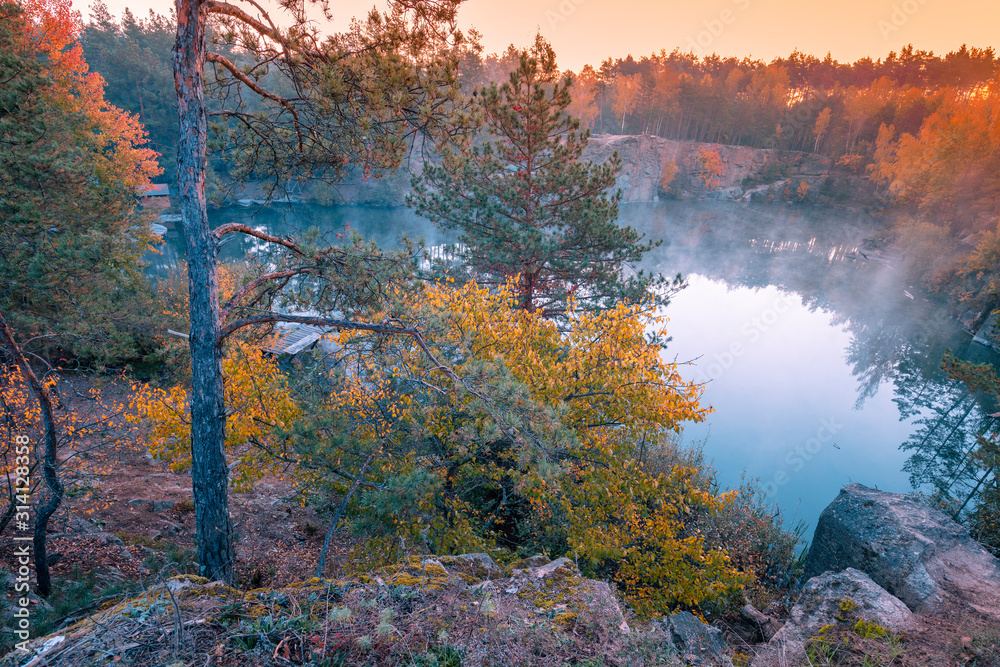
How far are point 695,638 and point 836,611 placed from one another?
206 centimetres

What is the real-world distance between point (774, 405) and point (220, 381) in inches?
1108

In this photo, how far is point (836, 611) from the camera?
5.98 meters

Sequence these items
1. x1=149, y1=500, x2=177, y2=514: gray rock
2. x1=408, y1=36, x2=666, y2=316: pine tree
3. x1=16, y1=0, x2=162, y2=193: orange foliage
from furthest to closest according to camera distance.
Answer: x1=16, y1=0, x2=162, y2=193: orange foliage → x1=408, y1=36, x2=666, y2=316: pine tree → x1=149, y1=500, x2=177, y2=514: gray rock

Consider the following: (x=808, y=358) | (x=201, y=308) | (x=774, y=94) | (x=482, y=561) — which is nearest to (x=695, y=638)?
(x=482, y=561)

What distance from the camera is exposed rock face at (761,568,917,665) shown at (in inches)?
213

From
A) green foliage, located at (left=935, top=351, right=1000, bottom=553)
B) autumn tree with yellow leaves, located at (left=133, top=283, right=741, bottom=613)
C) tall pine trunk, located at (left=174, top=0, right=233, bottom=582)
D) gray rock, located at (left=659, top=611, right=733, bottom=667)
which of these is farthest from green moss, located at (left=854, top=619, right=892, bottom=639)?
green foliage, located at (left=935, top=351, right=1000, bottom=553)

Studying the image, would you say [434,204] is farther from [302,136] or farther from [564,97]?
[302,136]

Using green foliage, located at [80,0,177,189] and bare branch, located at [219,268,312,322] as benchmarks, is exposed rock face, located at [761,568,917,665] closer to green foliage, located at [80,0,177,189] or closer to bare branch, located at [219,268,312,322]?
bare branch, located at [219,268,312,322]

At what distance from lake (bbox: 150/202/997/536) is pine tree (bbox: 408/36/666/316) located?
552cm

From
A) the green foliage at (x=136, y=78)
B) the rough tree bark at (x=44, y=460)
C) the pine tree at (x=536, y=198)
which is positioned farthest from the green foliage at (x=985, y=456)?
the green foliage at (x=136, y=78)

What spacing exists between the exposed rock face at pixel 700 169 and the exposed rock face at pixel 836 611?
7286 centimetres

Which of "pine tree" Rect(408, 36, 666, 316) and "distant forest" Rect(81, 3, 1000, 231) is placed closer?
Result: "pine tree" Rect(408, 36, 666, 316)

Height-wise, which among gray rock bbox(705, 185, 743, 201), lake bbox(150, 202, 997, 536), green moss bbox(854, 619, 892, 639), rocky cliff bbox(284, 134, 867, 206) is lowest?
lake bbox(150, 202, 997, 536)

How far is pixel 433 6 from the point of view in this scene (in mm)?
5402
